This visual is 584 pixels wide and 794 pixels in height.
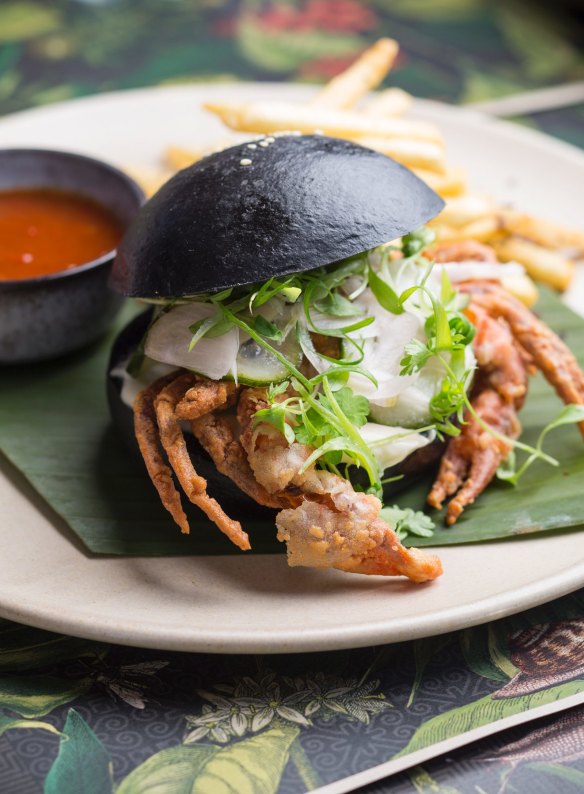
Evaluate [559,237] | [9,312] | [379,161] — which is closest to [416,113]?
[559,237]

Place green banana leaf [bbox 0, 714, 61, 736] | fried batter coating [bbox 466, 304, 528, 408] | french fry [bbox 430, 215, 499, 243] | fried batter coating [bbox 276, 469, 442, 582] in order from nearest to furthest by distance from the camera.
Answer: green banana leaf [bbox 0, 714, 61, 736]
fried batter coating [bbox 276, 469, 442, 582]
fried batter coating [bbox 466, 304, 528, 408]
french fry [bbox 430, 215, 499, 243]

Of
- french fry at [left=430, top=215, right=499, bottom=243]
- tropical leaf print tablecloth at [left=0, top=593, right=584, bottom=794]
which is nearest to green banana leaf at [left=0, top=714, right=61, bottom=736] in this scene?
tropical leaf print tablecloth at [left=0, top=593, right=584, bottom=794]

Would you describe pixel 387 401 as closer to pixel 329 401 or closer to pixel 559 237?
pixel 329 401

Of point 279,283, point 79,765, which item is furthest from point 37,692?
point 279,283

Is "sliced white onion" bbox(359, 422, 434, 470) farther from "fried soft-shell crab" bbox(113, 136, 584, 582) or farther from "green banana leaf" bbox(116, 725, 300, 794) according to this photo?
"green banana leaf" bbox(116, 725, 300, 794)

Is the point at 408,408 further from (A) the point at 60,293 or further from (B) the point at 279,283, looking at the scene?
(A) the point at 60,293

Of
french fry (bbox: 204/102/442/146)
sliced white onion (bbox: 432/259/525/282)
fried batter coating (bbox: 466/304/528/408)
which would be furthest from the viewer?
french fry (bbox: 204/102/442/146)
